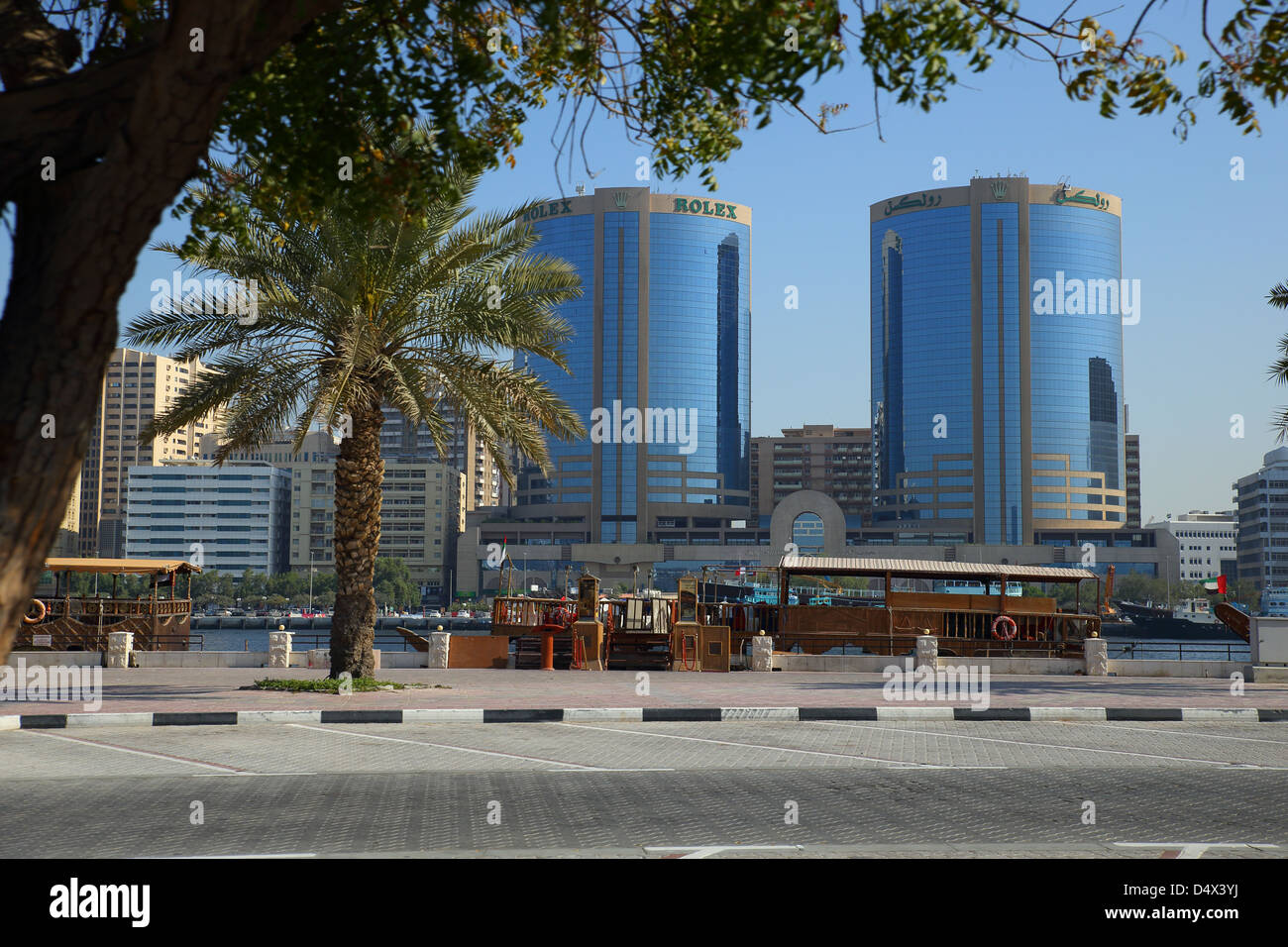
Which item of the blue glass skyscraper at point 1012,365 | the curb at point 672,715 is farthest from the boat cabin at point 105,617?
the blue glass skyscraper at point 1012,365

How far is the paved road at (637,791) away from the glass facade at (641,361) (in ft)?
507

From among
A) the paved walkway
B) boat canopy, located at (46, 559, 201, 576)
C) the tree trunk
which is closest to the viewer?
the tree trunk

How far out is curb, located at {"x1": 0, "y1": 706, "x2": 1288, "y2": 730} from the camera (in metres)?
15.7

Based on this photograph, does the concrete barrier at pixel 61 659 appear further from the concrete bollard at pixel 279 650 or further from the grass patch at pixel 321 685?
the grass patch at pixel 321 685

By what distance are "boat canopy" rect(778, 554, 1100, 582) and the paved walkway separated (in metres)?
4.65

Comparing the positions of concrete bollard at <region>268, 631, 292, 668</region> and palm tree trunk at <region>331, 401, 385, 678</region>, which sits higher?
palm tree trunk at <region>331, 401, 385, 678</region>

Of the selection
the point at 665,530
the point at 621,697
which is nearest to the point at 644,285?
the point at 665,530

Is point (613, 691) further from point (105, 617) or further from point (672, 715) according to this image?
point (105, 617)

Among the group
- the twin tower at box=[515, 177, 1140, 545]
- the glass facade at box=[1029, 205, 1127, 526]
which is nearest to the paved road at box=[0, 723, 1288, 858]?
the twin tower at box=[515, 177, 1140, 545]

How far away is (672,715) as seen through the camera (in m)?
16.8

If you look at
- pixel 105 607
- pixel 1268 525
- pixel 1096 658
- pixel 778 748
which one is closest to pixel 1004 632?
pixel 1096 658

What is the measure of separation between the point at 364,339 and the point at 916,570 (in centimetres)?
1967

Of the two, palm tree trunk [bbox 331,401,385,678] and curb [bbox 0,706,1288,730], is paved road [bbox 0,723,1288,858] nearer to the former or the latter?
curb [bbox 0,706,1288,730]
